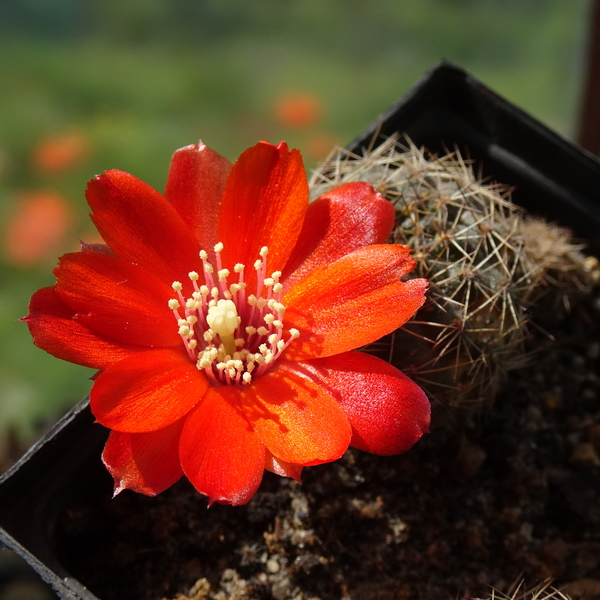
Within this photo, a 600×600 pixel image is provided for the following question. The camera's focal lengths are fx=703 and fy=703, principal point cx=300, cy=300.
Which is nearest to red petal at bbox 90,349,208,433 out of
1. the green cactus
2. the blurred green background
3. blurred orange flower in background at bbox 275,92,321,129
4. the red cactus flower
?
the red cactus flower

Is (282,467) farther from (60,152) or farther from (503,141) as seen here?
(60,152)

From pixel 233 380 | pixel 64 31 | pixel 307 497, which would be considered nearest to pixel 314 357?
pixel 233 380

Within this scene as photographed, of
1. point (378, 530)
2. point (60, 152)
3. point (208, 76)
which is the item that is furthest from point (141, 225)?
point (208, 76)

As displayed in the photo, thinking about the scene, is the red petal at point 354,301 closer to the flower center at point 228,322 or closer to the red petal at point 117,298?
the flower center at point 228,322

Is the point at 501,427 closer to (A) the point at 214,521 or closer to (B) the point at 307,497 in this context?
(B) the point at 307,497

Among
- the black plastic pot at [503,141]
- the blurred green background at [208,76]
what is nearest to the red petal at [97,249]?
the black plastic pot at [503,141]

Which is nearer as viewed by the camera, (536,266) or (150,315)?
(150,315)
